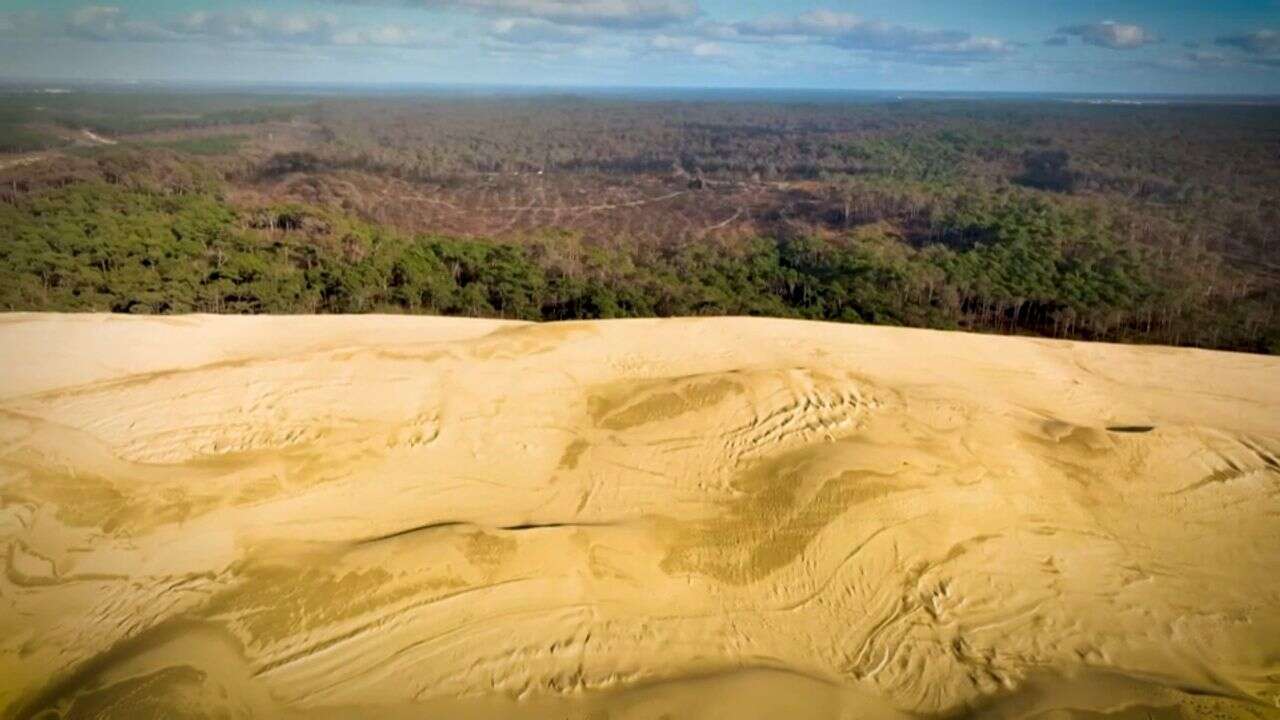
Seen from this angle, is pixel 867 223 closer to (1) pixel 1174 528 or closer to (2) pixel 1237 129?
(1) pixel 1174 528

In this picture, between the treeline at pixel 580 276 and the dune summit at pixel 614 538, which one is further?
the treeline at pixel 580 276

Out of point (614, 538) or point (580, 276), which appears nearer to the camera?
point (614, 538)

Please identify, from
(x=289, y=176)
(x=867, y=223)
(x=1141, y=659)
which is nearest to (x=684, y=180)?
(x=867, y=223)

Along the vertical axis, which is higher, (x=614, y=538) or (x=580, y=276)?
(x=580, y=276)

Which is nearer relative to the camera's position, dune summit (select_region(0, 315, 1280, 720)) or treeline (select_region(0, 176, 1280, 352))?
dune summit (select_region(0, 315, 1280, 720))
